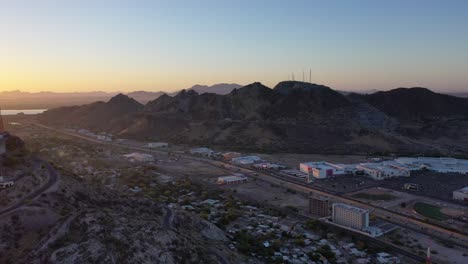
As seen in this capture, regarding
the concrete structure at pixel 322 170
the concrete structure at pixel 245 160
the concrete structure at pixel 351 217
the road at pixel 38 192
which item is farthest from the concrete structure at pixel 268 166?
the road at pixel 38 192

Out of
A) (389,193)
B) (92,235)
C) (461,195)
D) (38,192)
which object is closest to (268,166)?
(389,193)

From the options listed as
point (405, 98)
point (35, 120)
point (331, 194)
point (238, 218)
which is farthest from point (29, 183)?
point (35, 120)

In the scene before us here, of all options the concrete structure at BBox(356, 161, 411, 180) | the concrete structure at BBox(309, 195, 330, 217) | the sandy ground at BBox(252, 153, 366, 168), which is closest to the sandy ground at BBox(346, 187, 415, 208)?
the concrete structure at BBox(356, 161, 411, 180)

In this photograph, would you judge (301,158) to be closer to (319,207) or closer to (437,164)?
(437,164)

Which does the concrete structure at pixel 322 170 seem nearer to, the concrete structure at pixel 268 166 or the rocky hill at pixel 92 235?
the concrete structure at pixel 268 166

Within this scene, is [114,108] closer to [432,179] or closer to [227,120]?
[227,120]

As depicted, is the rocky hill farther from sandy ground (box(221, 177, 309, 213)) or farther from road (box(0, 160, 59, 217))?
sandy ground (box(221, 177, 309, 213))

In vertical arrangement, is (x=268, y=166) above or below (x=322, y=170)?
below
